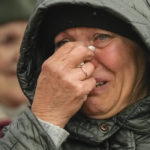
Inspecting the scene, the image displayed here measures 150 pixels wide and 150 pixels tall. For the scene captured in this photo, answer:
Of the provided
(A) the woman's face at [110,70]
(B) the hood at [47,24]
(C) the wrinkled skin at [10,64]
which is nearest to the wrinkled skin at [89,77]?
(A) the woman's face at [110,70]

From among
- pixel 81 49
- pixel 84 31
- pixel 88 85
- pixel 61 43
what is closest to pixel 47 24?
pixel 61 43

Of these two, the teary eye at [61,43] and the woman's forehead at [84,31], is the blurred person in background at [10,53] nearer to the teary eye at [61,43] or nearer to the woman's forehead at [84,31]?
the teary eye at [61,43]

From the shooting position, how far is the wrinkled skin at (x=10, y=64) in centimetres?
416

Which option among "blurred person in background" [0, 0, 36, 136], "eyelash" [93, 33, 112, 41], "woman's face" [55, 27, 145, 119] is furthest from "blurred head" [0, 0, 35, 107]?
"eyelash" [93, 33, 112, 41]

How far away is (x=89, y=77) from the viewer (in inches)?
112

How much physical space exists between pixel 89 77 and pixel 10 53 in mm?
1633

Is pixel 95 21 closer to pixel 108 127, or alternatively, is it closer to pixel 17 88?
pixel 108 127

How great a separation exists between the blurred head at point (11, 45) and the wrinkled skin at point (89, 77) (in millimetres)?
1253

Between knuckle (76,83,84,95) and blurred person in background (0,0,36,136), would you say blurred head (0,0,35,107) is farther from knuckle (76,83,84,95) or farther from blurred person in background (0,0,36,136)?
knuckle (76,83,84,95)

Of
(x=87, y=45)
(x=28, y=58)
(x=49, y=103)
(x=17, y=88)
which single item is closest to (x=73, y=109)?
(x=49, y=103)

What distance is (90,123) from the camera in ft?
9.71

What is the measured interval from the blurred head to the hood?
0.93 meters

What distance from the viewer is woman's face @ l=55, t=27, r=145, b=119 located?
2.88 meters

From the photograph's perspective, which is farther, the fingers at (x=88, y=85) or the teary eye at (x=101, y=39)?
the teary eye at (x=101, y=39)
